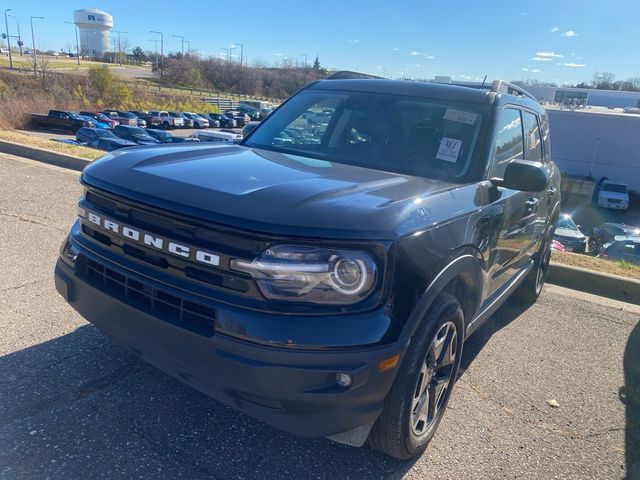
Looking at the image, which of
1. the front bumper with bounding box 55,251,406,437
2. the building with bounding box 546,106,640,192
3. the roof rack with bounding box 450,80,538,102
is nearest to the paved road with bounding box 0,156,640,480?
the front bumper with bounding box 55,251,406,437

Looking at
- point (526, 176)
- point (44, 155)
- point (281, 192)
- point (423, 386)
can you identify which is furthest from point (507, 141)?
point (44, 155)

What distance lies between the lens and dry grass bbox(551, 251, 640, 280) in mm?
5988

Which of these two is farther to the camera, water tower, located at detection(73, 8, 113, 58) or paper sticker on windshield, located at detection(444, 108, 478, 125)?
water tower, located at detection(73, 8, 113, 58)

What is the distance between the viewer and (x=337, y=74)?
14.6 ft

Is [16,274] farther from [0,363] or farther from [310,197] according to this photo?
[310,197]

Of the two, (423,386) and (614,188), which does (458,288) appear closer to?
(423,386)

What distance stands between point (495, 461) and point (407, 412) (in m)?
0.74

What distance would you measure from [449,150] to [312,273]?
1588mm

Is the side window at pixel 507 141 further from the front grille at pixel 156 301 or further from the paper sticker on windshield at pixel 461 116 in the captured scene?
the front grille at pixel 156 301

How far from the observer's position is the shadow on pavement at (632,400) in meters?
2.83

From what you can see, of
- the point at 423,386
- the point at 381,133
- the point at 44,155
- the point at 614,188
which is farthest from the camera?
the point at 614,188

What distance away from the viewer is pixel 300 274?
2043 millimetres

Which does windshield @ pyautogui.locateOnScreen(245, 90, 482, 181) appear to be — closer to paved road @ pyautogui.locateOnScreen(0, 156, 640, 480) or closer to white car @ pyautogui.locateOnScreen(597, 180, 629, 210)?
paved road @ pyautogui.locateOnScreen(0, 156, 640, 480)

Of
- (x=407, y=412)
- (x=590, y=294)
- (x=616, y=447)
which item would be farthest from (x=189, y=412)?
(x=590, y=294)
